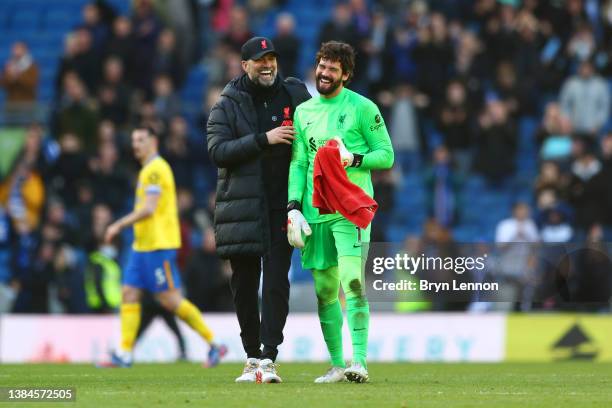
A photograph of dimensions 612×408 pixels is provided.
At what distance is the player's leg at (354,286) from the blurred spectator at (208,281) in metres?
8.93

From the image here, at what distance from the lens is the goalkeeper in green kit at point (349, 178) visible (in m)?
10.8

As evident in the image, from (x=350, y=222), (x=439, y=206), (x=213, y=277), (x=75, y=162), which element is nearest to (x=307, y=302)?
(x=213, y=277)

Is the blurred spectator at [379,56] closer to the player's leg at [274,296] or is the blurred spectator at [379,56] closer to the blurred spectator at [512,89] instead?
the blurred spectator at [512,89]

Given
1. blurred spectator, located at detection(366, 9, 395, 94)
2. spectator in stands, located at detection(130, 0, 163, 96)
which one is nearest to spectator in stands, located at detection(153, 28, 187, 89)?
spectator in stands, located at detection(130, 0, 163, 96)

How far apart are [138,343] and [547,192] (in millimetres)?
5658

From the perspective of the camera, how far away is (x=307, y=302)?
63.9 ft

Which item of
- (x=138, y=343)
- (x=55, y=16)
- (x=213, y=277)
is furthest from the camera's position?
(x=55, y=16)

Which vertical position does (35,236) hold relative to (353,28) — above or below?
below

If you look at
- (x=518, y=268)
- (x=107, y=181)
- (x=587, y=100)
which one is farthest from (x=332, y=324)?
(x=587, y=100)

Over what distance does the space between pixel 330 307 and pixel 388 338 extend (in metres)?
6.89

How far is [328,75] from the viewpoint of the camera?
36.1 feet

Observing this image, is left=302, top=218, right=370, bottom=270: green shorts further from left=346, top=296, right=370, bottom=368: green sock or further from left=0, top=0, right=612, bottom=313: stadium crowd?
left=0, top=0, right=612, bottom=313: stadium crowd

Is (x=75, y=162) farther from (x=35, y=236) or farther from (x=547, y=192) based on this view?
(x=547, y=192)

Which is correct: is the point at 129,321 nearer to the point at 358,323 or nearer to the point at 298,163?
the point at 298,163
